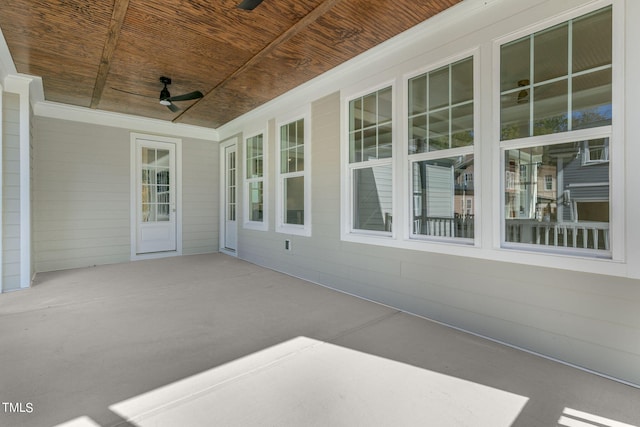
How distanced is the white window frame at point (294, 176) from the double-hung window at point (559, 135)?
255 cm

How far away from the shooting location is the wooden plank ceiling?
105 inches

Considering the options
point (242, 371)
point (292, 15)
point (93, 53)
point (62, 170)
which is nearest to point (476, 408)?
point (242, 371)

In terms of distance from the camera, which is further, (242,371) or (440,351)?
(440,351)

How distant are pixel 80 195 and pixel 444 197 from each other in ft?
19.5

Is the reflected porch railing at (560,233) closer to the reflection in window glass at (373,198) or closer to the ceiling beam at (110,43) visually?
the reflection in window glass at (373,198)

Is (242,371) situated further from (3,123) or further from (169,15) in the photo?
(3,123)

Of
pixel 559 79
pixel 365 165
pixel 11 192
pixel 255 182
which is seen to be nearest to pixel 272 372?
pixel 365 165

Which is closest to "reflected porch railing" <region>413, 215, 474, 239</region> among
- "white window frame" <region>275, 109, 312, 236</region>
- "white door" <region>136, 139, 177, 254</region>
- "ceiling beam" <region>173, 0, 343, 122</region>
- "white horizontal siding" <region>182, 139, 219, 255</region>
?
"white window frame" <region>275, 109, 312, 236</region>

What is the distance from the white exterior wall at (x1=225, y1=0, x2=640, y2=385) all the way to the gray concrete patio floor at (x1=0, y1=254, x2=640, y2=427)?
201 mm

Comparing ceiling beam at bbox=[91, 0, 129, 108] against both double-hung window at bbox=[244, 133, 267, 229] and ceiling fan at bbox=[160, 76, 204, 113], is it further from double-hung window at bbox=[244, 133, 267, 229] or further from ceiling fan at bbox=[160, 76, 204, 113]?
double-hung window at bbox=[244, 133, 267, 229]

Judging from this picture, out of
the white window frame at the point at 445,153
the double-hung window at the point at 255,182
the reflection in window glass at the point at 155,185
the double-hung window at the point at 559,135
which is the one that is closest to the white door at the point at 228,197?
the double-hung window at the point at 255,182

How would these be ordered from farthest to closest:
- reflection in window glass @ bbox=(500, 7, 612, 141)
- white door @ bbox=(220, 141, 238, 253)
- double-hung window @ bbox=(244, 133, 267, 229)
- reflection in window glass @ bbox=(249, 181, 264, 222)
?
white door @ bbox=(220, 141, 238, 253)
reflection in window glass @ bbox=(249, 181, 264, 222)
double-hung window @ bbox=(244, 133, 267, 229)
reflection in window glass @ bbox=(500, 7, 612, 141)

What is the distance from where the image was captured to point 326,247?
13.7 feet

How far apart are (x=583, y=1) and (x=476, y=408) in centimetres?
276
